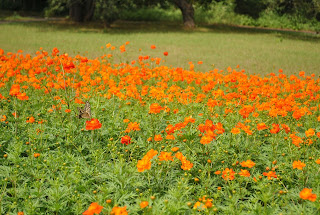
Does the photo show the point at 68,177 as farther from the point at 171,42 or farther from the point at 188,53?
the point at 171,42

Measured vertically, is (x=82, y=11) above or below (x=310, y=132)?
above

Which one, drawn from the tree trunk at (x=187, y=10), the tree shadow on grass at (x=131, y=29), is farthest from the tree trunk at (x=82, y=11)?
the tree trunk at (x=187, y=10)

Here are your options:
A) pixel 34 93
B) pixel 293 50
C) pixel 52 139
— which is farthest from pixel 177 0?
pixel 52 139

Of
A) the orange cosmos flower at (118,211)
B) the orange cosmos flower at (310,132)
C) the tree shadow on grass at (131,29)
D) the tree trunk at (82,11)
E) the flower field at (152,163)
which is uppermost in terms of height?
the tree trunk at (82,11)

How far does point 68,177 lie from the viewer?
9.37 ft

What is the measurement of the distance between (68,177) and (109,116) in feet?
4.65

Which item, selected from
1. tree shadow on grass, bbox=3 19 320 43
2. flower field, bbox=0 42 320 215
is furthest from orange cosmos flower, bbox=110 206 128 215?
tree shadow on grass, bbox=3 19 320 43

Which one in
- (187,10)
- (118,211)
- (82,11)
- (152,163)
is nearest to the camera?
(118,211)

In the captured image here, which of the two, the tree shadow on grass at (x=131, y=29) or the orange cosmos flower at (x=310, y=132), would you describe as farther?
the tree shadow on grass at (x=131, y=29)

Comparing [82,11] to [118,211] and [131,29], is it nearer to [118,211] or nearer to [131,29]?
[131,29]

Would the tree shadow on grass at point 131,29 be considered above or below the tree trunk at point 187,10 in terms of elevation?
below

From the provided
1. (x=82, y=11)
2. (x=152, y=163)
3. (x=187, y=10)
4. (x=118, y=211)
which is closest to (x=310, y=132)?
(x=152, y=163)

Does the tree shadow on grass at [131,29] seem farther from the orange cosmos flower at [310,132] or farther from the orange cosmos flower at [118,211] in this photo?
the orange cosmos flower at [118,211]

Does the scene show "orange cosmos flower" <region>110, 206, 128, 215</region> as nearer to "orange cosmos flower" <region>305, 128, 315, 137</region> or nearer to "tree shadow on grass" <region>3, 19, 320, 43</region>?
"orange cosmos flower" <region>305, 128, 315, 137</region>
